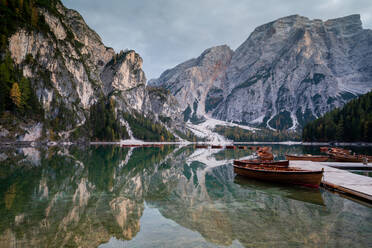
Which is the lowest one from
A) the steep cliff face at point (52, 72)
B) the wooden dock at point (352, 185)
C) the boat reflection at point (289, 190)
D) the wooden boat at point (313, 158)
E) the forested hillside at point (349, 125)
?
the boat reflection at point (289, 190)

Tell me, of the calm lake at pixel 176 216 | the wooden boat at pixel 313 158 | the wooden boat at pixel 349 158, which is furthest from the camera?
the wooden boat at pixel 313 158

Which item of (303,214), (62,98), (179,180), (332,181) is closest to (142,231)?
(303,214)

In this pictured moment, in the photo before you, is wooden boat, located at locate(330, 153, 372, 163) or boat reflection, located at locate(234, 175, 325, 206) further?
wooden boat, located at locate(330, 153, 372, 163)

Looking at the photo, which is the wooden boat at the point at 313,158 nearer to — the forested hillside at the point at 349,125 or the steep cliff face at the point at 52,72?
the forested hillside at the point at 349,125

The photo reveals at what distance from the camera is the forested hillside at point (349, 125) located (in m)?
107

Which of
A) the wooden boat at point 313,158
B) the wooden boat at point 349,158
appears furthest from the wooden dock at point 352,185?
the wooden boat at point 349,158

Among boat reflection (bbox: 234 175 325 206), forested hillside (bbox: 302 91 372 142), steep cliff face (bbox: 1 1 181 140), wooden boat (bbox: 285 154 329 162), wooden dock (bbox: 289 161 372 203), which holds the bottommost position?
boat reflection (bbox: 234 175 325 206)

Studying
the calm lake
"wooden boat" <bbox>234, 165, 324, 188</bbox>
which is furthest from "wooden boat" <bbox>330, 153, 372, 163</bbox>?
the calm lake

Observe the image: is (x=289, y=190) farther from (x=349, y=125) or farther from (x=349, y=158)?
(x=349, y=125)

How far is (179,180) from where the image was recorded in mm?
27312

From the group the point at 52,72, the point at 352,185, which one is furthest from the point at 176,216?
the point at 52,72

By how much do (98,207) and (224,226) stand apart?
8811mm

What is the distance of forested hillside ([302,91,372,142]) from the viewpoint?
4218 inches

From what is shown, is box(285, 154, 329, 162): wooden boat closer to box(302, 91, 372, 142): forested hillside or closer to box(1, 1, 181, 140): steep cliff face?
box(302, 91, 372, 142): forested hillside
